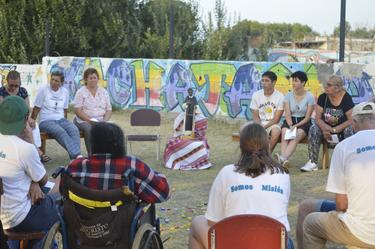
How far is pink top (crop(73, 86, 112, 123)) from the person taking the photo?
859 centimetres

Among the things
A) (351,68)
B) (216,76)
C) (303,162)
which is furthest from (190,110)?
(216,76)

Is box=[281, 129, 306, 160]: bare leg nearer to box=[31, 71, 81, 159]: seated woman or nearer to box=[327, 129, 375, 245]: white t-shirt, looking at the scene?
box=[31, 71, 81, 159]: seated woman

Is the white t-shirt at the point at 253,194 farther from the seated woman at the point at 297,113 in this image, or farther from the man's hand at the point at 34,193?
the seated woman at the point at 297,113

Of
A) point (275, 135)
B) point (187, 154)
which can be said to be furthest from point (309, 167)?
point (187, 154)

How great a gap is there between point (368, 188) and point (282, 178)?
1.76 feet

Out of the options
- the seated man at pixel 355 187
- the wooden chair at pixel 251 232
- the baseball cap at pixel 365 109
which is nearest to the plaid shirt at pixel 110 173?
the wooden chair at pixel 251 232

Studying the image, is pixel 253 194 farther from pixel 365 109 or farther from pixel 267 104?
pixel 267 104

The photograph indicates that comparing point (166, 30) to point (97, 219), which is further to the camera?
point (166, 30)

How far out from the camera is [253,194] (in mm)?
3180

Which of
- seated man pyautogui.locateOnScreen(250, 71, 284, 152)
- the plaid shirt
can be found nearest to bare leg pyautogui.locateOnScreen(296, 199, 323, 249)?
the plaid shirt

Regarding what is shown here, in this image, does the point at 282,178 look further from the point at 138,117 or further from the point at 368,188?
the point at 138,117

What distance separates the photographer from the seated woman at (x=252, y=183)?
317cm

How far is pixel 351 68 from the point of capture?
11.9 metres

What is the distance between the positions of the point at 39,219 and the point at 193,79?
1095 centimetres
